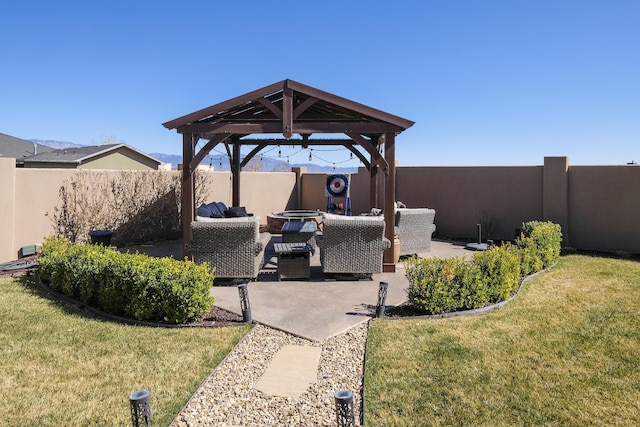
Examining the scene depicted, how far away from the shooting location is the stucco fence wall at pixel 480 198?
337 inches

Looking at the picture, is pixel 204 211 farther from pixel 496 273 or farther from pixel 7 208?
pixel 496 273

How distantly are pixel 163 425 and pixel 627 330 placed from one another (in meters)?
5.12

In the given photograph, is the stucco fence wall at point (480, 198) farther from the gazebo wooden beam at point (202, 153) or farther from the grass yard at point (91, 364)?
the grass yard at point (91, 364)

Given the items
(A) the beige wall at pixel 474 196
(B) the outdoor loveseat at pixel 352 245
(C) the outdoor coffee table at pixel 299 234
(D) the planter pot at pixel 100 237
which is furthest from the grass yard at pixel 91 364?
(A) the beige wall at pixel 474 196

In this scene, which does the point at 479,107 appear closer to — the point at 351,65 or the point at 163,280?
the point at 351,65

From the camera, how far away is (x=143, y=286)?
4.92 metres

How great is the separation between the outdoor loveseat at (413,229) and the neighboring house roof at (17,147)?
77.7 ft

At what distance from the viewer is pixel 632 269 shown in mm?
7910

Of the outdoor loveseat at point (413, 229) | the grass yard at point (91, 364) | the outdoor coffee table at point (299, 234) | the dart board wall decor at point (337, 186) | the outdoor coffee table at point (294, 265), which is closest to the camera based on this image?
the grass yard at point (91, 364)

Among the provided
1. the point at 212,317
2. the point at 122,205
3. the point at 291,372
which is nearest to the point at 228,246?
the point at 212,317

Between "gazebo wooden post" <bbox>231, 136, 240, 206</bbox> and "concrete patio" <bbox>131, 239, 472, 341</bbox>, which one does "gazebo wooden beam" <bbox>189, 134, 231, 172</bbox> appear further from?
"gazebo wooden post" <bbox>231, 136, 240, 206</bbox>

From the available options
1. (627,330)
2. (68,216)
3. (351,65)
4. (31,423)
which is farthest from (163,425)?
(351,65)

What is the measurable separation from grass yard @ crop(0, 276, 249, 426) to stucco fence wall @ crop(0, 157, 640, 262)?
152 inches

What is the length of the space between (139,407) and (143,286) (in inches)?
102
